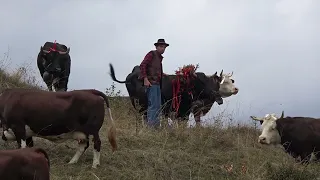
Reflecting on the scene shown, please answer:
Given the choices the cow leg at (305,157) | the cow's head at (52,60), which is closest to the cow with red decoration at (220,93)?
the cow leg at (305,157)

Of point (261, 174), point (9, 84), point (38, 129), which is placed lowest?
point (261, 174)

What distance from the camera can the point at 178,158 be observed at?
30.9 feet

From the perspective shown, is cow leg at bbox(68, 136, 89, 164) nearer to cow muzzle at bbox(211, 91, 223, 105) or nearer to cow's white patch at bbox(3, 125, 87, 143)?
cow's white patch at bbox(3, 125, 87, 143)

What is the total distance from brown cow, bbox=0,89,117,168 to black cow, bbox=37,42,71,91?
17.5 ft

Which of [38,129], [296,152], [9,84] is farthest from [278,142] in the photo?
[9,84]

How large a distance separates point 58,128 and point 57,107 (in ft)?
1.01

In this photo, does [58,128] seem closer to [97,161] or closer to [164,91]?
[97,161]

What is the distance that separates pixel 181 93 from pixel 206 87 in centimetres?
92

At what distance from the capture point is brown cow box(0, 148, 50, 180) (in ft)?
18.9

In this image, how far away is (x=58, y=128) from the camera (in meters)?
8.32

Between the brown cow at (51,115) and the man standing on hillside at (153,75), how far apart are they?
3298 mm

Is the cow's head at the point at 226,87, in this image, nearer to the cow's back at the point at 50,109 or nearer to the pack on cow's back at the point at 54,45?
the pack on cow's back at the point at 54,45

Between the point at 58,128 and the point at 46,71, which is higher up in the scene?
the point at 46,71

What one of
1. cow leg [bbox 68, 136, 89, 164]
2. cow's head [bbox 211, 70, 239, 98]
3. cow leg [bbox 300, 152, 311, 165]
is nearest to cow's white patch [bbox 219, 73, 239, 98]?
cow's head [bbox 211, 70, 239, 98]
